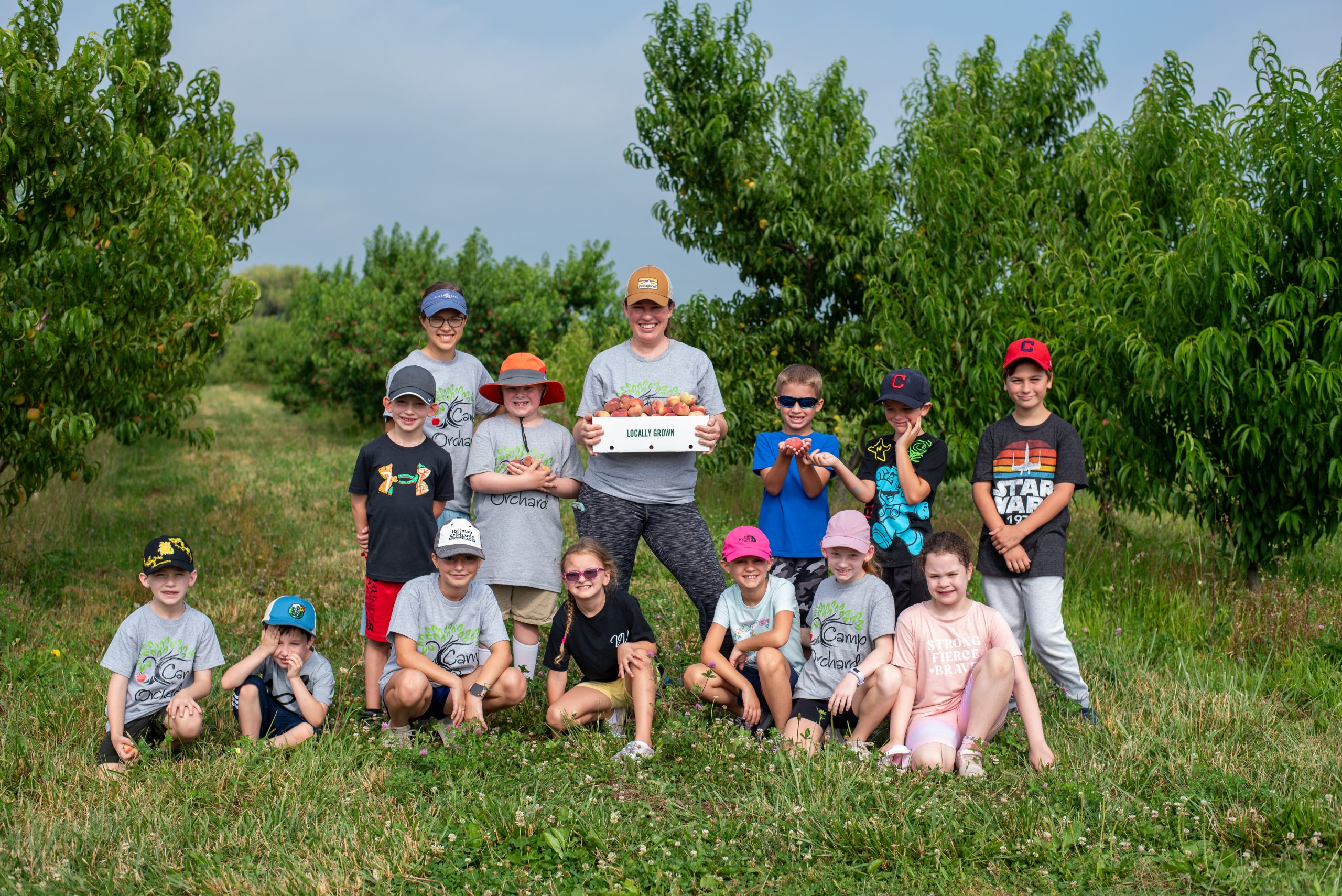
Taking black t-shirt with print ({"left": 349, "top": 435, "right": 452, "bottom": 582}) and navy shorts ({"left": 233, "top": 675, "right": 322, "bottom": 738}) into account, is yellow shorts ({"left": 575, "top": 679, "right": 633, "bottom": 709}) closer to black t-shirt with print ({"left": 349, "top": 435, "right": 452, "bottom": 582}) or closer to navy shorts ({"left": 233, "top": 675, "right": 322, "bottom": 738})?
black t-shirt with print ({"left": 349, "top": 435, "right": 452, "bottom": 582})

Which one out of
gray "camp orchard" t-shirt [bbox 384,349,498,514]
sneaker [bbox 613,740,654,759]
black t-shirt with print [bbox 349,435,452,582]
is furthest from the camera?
gray "camp orchard" t-shirt [bbox 384,349,498,514]

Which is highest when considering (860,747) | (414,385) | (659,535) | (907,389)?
(907,389)

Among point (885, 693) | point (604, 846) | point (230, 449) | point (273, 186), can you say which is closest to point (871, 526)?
point (885, 693)

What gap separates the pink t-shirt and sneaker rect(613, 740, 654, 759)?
124 centimetres

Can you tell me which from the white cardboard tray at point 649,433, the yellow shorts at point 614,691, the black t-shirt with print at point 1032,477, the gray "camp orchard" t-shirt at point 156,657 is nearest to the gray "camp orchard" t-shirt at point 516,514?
the white cardboard tray at point 649,433

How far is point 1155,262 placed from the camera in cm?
697

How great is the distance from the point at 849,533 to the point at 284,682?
293 centimetres

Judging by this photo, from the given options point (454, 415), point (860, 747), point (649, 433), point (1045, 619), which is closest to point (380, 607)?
point (454, 415)

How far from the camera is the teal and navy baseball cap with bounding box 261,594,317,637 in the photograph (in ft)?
15.3

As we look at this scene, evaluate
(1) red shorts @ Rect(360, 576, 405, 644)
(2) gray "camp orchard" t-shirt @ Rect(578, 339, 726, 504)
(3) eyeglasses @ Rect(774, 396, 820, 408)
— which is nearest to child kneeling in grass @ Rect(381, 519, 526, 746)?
(1) red shorts @ Rect(360, 576, 405, 644)

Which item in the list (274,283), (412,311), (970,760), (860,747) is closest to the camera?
(970,760)

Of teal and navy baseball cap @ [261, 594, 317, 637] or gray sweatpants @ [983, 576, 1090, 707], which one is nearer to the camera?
teal and navy baseball cap @ [261, 594, 317, 637]

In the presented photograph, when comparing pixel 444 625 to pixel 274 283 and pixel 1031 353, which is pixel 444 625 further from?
pixel 274 283

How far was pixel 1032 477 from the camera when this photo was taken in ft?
16.6
